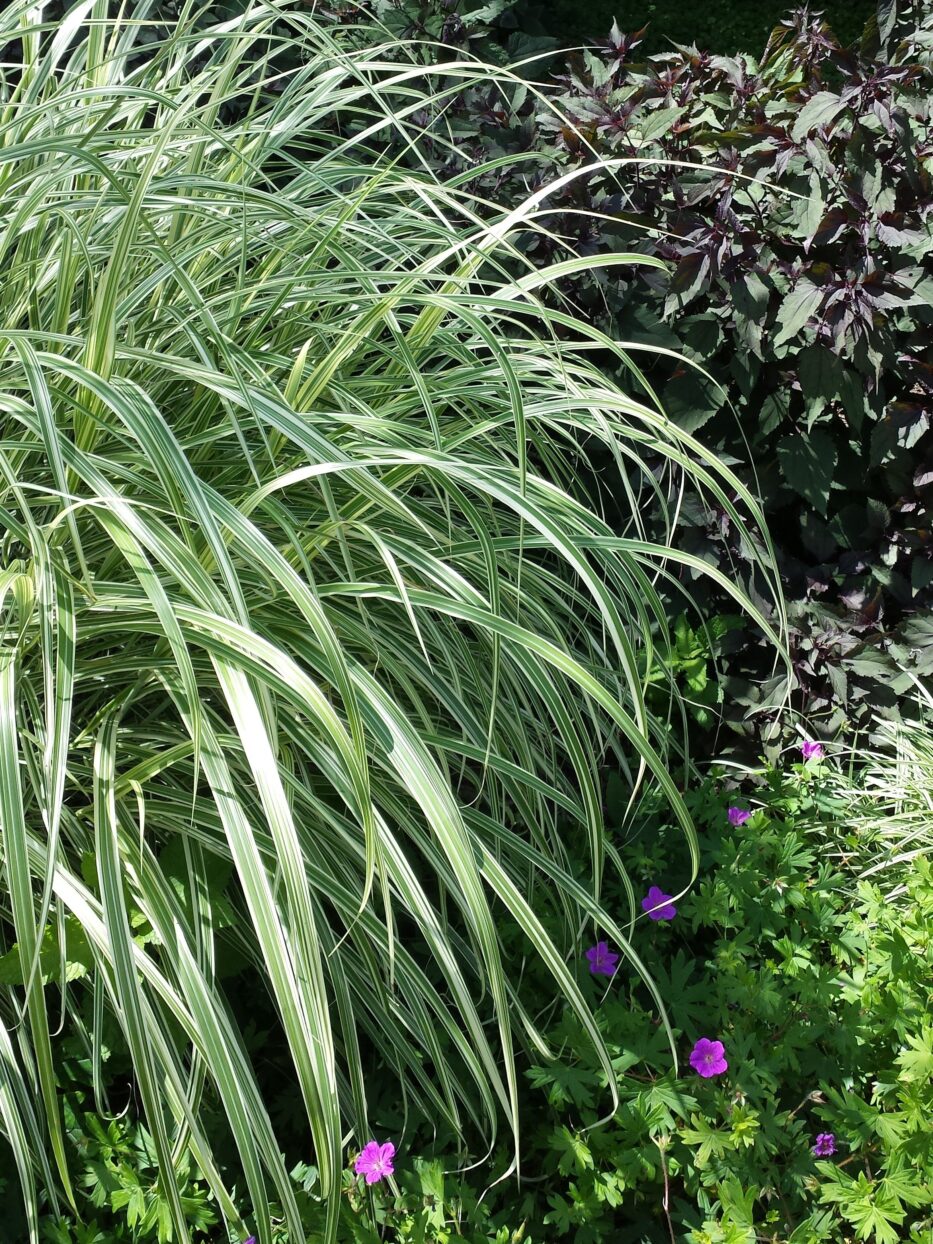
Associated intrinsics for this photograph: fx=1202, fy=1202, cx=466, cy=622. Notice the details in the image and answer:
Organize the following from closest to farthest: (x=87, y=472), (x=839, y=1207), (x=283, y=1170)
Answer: (x=283, y=1170) → (x=87, y=472) → (x=839, y=1207)

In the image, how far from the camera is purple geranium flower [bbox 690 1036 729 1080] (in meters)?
1.43

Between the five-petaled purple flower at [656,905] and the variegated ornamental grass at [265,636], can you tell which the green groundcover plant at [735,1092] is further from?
the variegated ornamental grass at [265,636]

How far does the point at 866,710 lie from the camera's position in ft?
7.82

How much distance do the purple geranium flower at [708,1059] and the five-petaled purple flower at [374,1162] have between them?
14.9 inches

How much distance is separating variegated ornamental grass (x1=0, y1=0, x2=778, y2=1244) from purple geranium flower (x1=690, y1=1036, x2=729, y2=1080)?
182 mm

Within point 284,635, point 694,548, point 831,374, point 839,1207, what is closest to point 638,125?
point 831,374

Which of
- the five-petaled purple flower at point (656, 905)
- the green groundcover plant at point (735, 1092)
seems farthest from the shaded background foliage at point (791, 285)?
the five-petaled purple flower at point (656, 905)

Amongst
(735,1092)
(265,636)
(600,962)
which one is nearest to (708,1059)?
(735,1092)

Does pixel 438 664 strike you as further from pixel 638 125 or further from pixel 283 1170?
pixel 638 125

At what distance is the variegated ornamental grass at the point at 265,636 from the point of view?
119cm

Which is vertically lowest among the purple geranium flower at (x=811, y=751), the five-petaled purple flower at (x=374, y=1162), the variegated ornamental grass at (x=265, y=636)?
the purple geranium flower at (x=811, y=751)

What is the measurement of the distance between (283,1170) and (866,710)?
159cm

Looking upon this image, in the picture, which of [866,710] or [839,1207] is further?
[866,710]

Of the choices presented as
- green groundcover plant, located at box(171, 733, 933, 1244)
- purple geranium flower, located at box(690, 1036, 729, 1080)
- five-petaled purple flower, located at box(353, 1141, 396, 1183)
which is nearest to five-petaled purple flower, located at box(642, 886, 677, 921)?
green groundcover plant, located at box(171, 733, 933, 1244)
